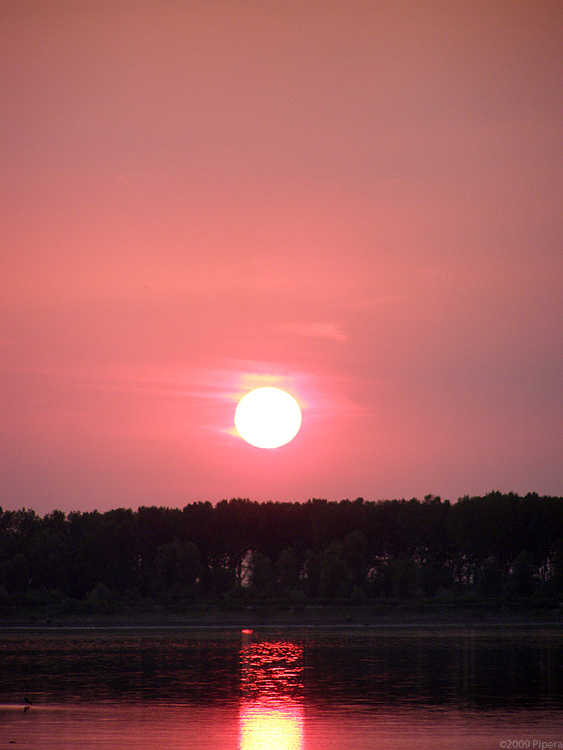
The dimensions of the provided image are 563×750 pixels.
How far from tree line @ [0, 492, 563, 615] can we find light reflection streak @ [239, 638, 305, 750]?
72.5 metres

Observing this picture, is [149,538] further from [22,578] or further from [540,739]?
[540,739]

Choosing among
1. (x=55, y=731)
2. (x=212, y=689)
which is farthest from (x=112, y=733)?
(x=212, y=689)

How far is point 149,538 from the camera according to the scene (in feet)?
516

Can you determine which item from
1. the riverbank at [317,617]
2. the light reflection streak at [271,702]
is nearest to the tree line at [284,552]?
the riverbank at [317,617]

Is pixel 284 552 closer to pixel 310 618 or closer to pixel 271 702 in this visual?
pixel 310 618

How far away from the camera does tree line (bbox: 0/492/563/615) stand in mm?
137250

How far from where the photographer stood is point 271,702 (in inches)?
1630

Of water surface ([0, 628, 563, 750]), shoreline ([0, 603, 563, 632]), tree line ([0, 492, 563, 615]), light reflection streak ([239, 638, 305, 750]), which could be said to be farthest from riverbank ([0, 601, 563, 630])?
light reflection streak ([239, 638, 305, 750])

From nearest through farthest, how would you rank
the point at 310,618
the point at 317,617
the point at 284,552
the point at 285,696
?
1. the point at 285,696
2. the point at 310,618
3. the point at 317,617
4. the point at 284,552

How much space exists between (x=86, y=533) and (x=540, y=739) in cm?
13242

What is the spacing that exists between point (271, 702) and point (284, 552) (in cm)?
11015

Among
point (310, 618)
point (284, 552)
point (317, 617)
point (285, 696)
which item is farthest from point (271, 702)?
point (284, 552)

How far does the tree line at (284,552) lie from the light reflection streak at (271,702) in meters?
72.5

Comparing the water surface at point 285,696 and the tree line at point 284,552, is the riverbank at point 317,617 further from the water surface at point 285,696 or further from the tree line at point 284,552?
the water surface at point 285,696
